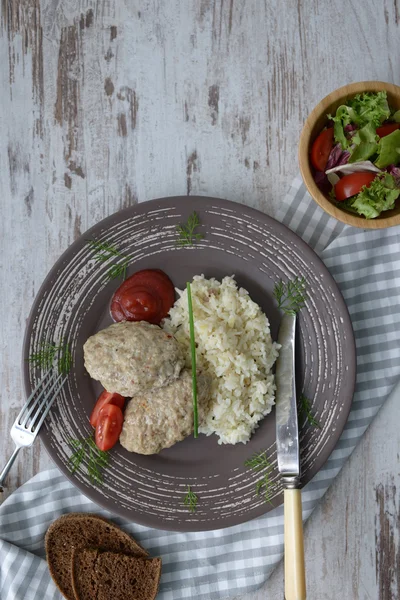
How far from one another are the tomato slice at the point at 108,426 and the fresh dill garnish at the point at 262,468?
819 mm

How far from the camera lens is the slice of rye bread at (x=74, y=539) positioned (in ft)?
13.1

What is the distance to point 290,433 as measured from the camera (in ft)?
12.5

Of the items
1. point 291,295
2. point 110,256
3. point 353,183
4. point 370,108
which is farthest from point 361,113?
point 110,256

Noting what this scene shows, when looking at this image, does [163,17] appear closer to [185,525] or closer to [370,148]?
[370,148]

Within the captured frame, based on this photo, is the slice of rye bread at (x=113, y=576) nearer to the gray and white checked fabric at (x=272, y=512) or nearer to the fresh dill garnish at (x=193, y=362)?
the gray and white checked fabric at (x=272, y=512)

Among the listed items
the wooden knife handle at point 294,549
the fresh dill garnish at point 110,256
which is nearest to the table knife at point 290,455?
the wooden knife handle at point 294,549

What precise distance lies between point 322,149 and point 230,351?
4.30 ft

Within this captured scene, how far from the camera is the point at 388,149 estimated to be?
144 inches

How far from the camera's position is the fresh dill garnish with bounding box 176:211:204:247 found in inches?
153

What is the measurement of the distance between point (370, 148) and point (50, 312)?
215 centimetres

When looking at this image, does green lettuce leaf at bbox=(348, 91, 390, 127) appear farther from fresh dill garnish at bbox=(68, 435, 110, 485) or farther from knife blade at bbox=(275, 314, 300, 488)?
fresh dill garnish at bbox=(68, 435, 110, 485)

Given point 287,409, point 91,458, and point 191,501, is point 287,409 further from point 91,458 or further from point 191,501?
point 91,458

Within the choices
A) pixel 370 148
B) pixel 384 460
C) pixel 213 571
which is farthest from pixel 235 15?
pixel 213 571

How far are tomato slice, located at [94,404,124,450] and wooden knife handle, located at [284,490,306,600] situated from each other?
3.48ft
